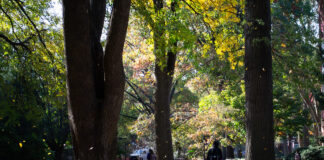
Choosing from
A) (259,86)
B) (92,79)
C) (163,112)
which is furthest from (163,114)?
(92,79)

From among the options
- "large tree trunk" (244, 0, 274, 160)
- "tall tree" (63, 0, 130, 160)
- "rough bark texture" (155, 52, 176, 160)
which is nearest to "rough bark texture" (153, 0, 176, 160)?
"rough bark texture" (155, 52, 176, 160)

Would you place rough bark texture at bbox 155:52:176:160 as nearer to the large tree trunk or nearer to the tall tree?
the large tree trunk

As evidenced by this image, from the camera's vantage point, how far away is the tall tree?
5.21 metres

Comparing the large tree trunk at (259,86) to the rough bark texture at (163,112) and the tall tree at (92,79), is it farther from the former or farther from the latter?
the rough bark texture at (163,112)

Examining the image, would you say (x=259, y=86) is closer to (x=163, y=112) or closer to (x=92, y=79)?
(x=92, y=79)

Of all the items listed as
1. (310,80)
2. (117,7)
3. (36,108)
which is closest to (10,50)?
(36,108)

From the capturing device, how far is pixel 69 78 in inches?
209

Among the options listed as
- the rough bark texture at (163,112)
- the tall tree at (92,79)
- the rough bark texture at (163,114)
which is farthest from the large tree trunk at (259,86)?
the rough bark texture at (163,114)

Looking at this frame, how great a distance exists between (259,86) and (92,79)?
4.00 m

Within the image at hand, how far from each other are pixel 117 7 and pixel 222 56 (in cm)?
699

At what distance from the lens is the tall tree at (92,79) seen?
5211 millimetres

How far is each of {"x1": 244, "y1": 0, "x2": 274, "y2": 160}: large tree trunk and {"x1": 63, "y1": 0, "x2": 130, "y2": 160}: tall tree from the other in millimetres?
3335

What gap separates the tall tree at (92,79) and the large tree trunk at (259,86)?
10.9 feet

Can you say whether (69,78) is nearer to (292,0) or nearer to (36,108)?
(36,108)
